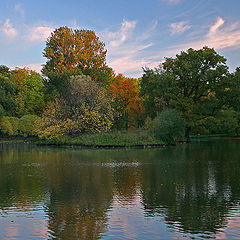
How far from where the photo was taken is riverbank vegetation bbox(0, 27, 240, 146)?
137ft

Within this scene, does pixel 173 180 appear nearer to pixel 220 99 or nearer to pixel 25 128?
pixel 220 99

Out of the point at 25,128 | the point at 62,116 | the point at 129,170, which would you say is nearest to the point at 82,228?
the point at 129,170

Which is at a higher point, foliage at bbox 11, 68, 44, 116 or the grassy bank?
foliage at bbox 11, 68, 44, 116

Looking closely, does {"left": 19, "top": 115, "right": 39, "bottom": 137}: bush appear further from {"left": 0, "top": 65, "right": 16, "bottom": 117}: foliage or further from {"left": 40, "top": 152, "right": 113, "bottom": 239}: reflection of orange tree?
{"left": 40, "top": 152, "right": 113, "bottom": 239}: reflection of orange tree

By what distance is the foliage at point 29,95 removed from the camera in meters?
57.2

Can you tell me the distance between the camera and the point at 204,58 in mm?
46344

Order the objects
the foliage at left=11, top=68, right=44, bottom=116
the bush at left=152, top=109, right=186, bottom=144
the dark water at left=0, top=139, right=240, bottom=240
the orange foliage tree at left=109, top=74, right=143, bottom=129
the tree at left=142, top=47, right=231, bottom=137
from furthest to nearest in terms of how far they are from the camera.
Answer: the orange foliage tree at left=109, top=74, right=143, bottom=129 → the foliage at left=11, top=68, right=44, bottom=116 → the tree at left=142, top=47, right=231, bottom=137 → the bush at left=152, top=109, right=186, bottom=144 → the dark water at left=0, top=139, right=240, bottom=240

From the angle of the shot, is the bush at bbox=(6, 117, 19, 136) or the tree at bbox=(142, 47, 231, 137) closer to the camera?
the tree at bbox=(142, 47, 231, 137)

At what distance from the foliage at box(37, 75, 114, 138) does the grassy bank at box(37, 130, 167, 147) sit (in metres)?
2.02

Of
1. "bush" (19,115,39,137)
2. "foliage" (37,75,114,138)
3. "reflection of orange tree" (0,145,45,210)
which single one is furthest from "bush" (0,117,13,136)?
"reflection of orange tree" (0,145,45,210)

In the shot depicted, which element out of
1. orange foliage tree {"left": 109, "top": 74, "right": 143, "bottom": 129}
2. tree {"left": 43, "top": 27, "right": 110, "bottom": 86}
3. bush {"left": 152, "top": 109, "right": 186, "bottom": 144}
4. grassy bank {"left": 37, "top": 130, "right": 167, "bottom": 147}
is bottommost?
grassy bank {"left": 37, "top": 130, "right": 167, "bottom": 147}

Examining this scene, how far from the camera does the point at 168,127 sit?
40625mm

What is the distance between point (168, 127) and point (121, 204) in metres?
30.5

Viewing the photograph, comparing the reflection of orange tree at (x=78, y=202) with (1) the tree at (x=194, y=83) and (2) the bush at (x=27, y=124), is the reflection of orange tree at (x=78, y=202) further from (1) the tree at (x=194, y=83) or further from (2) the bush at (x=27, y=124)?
(2) the bush at (x=27, y=124)
